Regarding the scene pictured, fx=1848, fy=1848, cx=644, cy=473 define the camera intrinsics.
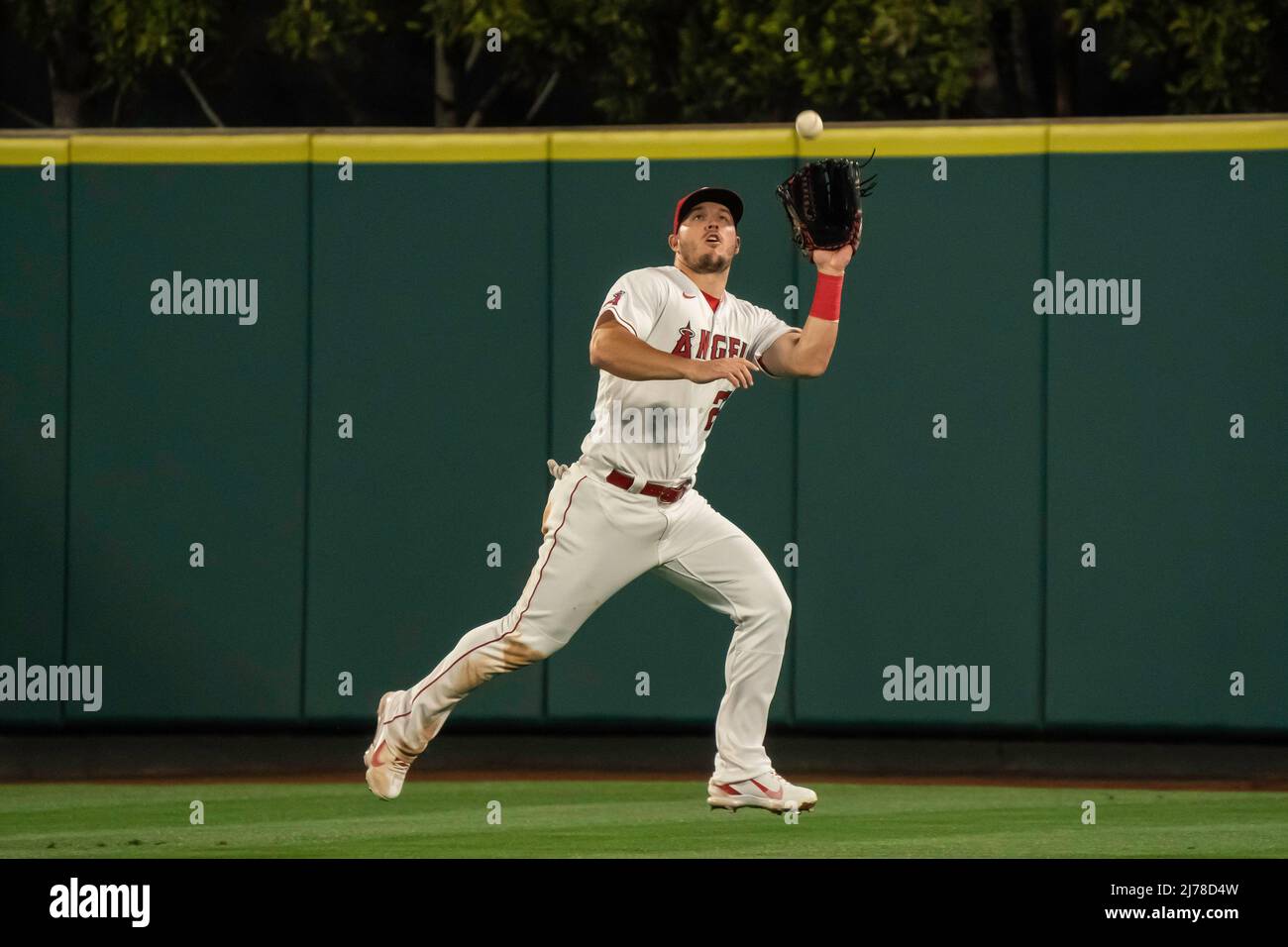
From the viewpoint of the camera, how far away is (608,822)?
638 centimetres

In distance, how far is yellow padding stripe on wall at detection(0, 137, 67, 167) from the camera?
Result: 7891mm

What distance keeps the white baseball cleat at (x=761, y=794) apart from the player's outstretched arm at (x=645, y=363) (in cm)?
124

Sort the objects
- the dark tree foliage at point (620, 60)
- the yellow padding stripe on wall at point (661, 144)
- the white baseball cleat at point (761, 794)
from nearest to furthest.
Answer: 1. the white baseball cleat at point (761, 794)
2. the yellow padding stripe on wall at point (661, 144)
3. the dark tree foliage at point (620, 60)

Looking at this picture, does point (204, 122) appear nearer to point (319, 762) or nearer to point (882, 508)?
point (319, 762)

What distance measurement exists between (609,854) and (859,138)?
3.41 m

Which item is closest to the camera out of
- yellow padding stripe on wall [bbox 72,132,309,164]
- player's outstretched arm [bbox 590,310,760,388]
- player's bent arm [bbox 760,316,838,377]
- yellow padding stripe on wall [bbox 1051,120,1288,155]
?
player's outstretched arm [bbox 590,310,760,388]

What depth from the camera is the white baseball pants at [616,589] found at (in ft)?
18.8

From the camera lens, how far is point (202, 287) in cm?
789
